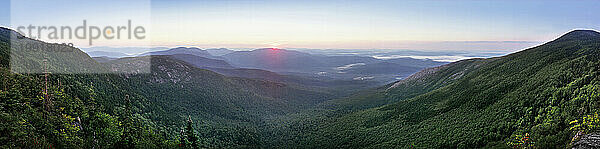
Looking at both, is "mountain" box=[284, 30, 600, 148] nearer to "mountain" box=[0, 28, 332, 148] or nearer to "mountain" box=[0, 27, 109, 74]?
"mountain" box=[0, 28, 332, 148]

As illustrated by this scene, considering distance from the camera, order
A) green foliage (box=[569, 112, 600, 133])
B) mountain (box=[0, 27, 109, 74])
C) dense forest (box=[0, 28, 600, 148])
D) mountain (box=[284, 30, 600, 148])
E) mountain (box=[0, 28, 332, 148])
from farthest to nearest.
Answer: mountain (box=[0, 27, 109, 74])
mountain (box=[284, 30, 600, 148])
dense forest (box=[0, 28, 600, 148])
mountain (box=[0, 28, 332, 148])
green foliage (box=[569, 112, 600, 133])

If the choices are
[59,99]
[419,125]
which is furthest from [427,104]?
[59,99]

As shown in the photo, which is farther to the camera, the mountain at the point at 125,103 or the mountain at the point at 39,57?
the mountain at the point at 39,57

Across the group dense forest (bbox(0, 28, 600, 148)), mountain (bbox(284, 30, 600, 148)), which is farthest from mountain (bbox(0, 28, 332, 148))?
mountain (bbox(284, 30, 600, 148))

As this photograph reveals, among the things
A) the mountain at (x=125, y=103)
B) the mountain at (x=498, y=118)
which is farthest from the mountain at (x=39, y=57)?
the mountain at (x=498, y=118)

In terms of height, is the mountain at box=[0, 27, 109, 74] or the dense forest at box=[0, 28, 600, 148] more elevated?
the mountain at box=[0, 27, 109, 74]

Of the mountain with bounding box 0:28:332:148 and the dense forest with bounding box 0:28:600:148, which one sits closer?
the mountain with bounding box 0:28:332:148

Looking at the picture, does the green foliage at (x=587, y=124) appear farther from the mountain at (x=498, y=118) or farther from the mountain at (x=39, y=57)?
the mountain at (x=39, y=57)

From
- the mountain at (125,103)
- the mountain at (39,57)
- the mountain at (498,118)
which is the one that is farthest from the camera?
the mountain at (39,57)

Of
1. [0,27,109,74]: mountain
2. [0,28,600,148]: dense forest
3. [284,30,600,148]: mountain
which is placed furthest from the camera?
[0,27,109,74]: mountain

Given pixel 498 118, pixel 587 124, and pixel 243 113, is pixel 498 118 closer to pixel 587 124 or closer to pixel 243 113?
pixel 587 124

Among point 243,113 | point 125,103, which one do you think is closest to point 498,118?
point 125,103
